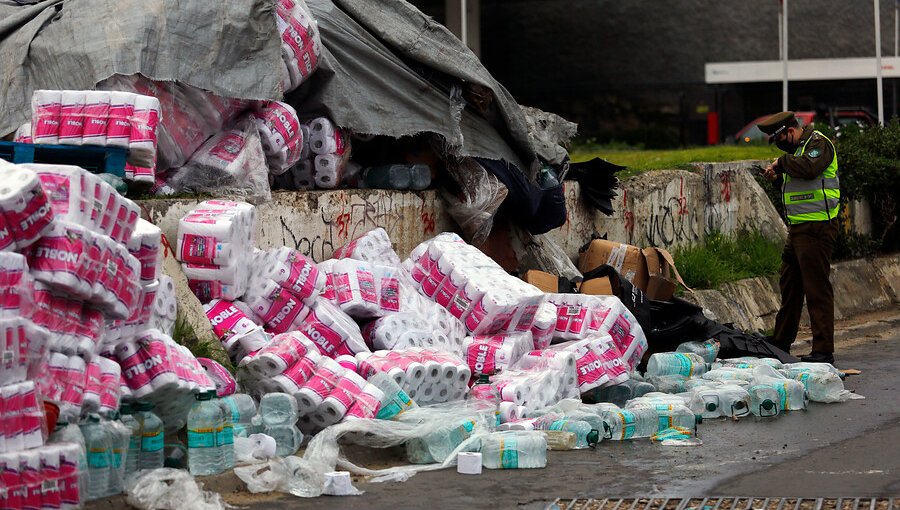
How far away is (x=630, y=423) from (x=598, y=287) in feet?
8.64

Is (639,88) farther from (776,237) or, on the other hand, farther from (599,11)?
(776,237)

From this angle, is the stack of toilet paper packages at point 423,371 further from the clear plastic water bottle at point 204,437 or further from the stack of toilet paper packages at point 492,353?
the clear plastic water bottle at point 204,437

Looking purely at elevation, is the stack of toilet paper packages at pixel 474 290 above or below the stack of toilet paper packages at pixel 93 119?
below

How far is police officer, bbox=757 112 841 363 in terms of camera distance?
10.5 meters

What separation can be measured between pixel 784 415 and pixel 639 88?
32.8m

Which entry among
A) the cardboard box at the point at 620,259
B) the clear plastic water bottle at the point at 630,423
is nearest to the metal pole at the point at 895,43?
the cardboard box at the point at 620,259

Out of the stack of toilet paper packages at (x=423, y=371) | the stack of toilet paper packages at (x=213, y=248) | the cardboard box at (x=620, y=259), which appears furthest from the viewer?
the cardboard box at (x=620, y=259)

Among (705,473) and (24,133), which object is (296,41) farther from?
(705,473)

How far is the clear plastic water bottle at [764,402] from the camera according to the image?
8.59 meters

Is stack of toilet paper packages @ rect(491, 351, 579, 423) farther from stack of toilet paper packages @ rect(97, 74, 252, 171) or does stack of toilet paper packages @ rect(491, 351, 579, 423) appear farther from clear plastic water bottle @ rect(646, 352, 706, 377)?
stack of toilet paper packages @ rect(97, 74, 252, 171)

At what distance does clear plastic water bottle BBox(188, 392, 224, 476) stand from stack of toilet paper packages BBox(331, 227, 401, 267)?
2.83 metres

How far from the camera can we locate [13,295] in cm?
556

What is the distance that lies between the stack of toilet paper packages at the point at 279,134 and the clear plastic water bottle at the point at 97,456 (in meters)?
3.49

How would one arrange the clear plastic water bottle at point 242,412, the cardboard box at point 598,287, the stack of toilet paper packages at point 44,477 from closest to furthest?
1. the stack of toilet paper packages at point 44,477
2. the clear plastic water bottle at point 242,412
3. the cardboard box at point 598,287
